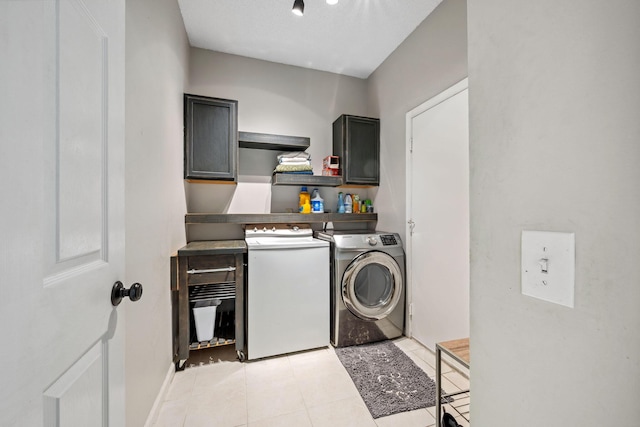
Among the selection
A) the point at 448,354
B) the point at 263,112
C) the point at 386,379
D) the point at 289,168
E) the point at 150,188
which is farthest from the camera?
the point at 263,112

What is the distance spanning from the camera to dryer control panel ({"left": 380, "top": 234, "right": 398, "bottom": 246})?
245 cm

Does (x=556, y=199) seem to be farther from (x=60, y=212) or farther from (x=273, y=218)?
(x=273, y=218)

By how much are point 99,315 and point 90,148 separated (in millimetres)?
436

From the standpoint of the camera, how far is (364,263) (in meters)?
2.32

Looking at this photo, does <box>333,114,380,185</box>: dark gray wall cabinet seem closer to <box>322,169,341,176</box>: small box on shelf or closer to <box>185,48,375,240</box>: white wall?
<box>322,169,341,176</box>: small box on shelf

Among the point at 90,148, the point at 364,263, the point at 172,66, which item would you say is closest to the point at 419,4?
the point at 172,66

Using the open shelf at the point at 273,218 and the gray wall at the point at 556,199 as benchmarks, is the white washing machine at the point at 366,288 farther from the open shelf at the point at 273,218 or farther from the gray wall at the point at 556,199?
the gray wall at the point at 556,199

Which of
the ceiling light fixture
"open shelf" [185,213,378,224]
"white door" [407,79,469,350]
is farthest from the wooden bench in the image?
the ceiling light fixture

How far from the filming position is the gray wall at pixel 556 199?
0.41 m

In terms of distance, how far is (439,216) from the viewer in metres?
2.12

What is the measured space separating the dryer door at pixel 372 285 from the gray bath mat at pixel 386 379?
294 millimetres

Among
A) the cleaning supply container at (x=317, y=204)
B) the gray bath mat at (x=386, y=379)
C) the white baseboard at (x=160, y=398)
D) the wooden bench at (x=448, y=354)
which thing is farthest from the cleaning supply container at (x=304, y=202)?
the wooden bench at (x=448, y=354)

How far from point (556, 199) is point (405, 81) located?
2404 mm

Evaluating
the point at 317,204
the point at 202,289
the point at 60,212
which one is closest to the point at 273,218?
the point at 317,204
